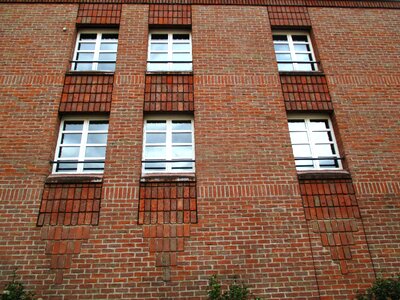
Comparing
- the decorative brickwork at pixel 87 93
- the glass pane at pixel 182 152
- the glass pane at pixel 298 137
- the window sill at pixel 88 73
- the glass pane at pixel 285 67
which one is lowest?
the glass pane at pixel 182 152

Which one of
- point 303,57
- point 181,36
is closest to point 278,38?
point 303,57

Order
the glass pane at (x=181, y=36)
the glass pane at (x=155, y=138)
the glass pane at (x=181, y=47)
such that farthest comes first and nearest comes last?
the glass pane at (x=181, y=36), the glass pane at (x=181, y=47), the glass pane at (x=155, y=138)

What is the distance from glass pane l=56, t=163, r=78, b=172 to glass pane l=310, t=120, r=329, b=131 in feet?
18.3

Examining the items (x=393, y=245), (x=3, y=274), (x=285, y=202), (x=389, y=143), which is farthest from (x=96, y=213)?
(x=389, y=143)

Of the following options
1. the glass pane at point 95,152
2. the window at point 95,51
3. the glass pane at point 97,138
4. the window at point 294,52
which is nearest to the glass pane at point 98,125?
the glass pane at point 97,138

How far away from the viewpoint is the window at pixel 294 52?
8.77 meters

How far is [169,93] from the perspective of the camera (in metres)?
7.93

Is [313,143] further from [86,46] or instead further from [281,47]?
[86,46]

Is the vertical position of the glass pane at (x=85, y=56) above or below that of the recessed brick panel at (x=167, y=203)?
above

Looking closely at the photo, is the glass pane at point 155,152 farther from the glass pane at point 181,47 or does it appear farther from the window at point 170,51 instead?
the glass pane at point 181,47

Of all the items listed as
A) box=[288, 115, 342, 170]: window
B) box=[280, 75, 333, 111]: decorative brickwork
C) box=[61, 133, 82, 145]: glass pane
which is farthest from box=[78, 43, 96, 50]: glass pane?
box=[288, 115, 342, 170]: window

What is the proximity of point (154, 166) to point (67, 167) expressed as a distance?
6.21 ft

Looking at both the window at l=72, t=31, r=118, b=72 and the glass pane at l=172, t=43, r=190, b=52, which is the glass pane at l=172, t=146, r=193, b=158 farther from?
the glass pane at l=172, t=43, r=190, b=52

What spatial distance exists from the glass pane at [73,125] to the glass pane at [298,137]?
4961 mm
